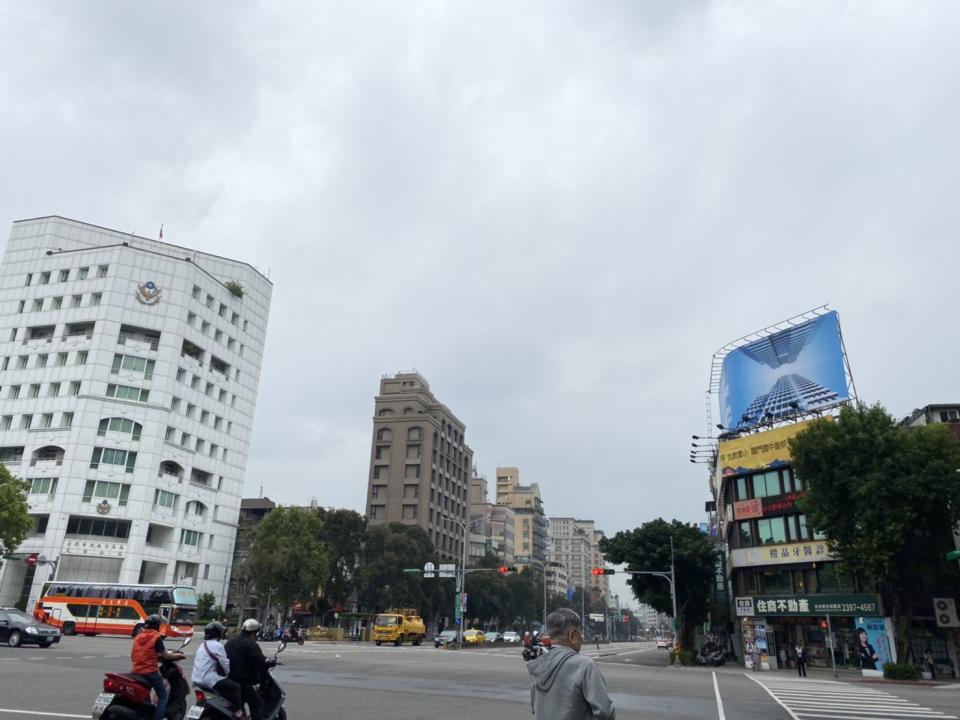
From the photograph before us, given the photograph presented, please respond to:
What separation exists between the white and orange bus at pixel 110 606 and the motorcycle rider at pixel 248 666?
124 ft

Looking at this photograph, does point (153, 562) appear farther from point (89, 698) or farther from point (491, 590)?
point (89, 698)

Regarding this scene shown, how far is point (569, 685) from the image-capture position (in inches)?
168

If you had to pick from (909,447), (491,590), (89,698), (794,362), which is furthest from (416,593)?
(89,698)

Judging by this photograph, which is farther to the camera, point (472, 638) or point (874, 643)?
point (472, 638)

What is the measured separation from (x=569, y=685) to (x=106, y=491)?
63841mm

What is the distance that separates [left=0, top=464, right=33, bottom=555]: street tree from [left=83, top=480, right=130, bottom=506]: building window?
520 inches

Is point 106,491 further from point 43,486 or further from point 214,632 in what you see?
point 214,632

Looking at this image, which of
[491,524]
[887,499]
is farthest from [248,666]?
[491,524]

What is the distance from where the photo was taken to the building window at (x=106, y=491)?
57.6 m

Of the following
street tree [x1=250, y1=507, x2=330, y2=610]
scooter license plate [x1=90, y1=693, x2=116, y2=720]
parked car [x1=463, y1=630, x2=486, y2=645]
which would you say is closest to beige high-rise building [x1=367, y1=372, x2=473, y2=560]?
parked car [x1=463, y1=630, x2=486, y2=645]

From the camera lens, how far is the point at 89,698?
13.5 meters

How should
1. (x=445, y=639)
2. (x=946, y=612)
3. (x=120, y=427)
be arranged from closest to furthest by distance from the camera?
(x=946, y=612) < (x=445, y=639) < (x=120, y=427)

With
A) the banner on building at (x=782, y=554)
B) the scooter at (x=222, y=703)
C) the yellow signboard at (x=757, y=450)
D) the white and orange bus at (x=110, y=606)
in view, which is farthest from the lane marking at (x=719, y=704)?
the white and orange bus at (x=110, y=606)

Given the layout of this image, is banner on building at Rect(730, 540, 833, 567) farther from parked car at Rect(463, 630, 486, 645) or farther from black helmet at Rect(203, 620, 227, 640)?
black helmet at Rect(203, 620, 227, 640)
